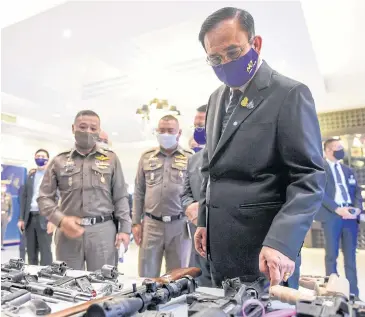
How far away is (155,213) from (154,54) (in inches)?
113

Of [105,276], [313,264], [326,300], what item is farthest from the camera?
[313,264]

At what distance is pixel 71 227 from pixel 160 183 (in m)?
0.84

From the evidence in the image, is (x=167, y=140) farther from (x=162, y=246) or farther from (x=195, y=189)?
(x=162, y=246)

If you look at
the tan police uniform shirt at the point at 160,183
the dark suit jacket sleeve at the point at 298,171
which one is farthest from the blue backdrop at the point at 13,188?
the dark suit jacket sleeve at the point at 298,171

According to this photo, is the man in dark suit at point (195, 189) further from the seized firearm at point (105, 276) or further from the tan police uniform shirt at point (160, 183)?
the seized firearm at point (105, 276)

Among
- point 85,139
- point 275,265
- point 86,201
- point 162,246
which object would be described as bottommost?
point 162,246

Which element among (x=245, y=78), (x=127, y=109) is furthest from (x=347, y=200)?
(x=127, y=109)

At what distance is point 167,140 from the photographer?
278 cm

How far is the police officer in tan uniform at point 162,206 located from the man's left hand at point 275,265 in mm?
1746

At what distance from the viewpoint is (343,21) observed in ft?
13.2

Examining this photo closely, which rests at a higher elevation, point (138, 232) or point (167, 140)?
point (167, 140)

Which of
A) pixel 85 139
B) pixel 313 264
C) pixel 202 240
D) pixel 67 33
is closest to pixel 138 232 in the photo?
pixel 85 139

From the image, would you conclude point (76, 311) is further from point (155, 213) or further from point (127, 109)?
point (127, 109)

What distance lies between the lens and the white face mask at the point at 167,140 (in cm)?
276
